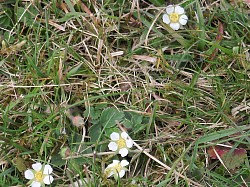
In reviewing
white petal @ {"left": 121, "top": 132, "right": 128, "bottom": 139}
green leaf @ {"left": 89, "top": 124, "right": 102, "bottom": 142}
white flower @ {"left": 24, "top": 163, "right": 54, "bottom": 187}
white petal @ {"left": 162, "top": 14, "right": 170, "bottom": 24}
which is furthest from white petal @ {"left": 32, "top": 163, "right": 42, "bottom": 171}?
white petal @ {"left": 162, "top": 14, "right": 170, "bottom": 24}

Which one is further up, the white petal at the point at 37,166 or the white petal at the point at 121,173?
the white petal at the point at 37,166

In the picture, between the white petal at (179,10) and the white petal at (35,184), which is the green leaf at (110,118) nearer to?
the white petal at (35,184)

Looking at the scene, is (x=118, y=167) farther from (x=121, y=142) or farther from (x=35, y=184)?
(x=35, y=184)

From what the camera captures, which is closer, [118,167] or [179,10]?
[118,167]

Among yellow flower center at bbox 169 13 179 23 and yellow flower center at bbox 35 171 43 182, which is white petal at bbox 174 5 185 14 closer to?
yellow flower center at bbox 169 13 179 23

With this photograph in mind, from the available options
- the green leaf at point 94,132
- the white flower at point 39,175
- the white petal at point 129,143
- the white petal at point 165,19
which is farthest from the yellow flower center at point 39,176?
the white petal at point 165,19

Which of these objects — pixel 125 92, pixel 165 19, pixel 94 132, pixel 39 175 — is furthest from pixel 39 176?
pixel 165 19

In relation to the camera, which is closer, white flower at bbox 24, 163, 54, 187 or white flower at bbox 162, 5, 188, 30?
white flower at bbox 24, 163, 54, 187
